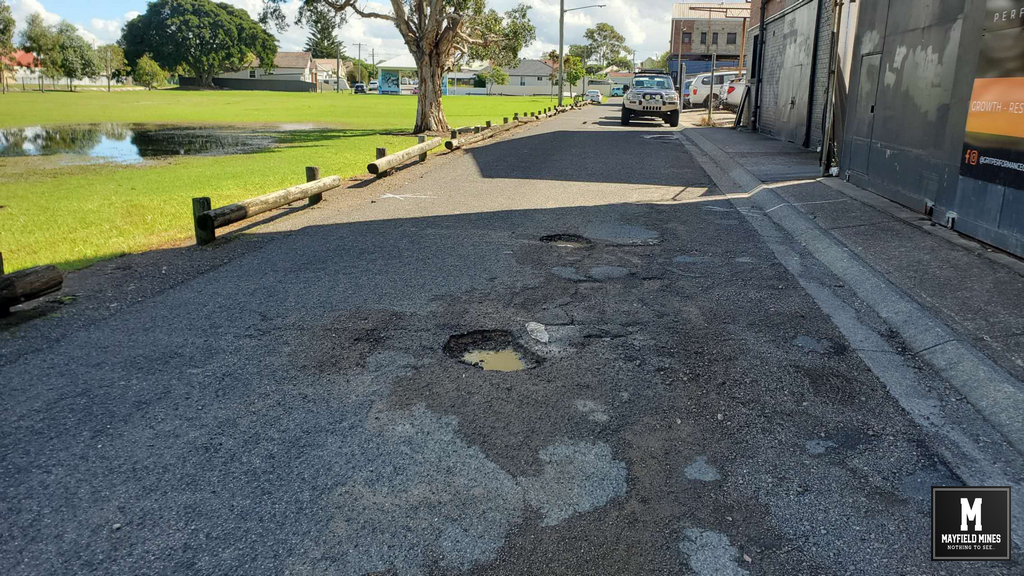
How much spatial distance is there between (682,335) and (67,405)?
12.4 feet

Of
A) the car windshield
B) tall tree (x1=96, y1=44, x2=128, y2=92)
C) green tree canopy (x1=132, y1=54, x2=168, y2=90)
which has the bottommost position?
the car windshield

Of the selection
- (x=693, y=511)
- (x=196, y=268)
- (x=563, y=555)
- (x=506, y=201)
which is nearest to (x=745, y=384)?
(x=693, y=511)

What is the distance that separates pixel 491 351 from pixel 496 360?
0.15m

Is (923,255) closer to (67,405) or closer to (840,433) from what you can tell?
(840,433)

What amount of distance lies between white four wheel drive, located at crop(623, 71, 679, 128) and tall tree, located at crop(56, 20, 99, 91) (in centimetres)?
7989

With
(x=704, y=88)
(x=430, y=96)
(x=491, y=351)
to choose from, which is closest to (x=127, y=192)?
(x=491, y=351)

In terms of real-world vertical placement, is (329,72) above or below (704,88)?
above

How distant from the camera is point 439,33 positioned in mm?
24328

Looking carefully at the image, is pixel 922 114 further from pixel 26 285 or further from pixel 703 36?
pixel 703 36

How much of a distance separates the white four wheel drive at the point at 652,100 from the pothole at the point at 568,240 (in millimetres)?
21848

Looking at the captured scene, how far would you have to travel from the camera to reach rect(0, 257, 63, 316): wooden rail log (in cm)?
515

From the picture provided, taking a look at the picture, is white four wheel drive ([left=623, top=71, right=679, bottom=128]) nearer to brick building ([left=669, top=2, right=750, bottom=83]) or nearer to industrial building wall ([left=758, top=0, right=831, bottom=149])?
industrial building wall ([left=758, top=0, right=831, bottom=149])

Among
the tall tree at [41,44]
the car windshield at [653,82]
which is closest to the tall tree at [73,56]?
the tall tree at [41,44]

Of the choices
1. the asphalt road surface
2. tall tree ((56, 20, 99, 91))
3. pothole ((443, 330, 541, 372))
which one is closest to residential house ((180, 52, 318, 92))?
tall tree ((56, 20, 99, 91))
